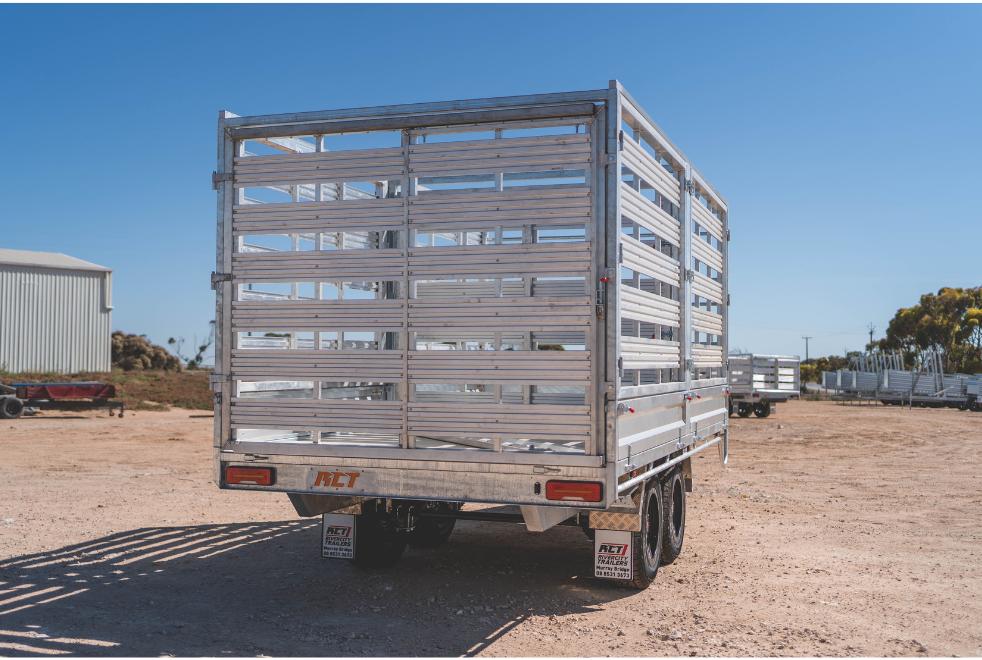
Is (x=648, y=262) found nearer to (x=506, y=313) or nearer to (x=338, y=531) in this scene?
(x=506, y=313)

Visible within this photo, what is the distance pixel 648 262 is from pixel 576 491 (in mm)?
1792

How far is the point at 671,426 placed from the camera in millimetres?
6305

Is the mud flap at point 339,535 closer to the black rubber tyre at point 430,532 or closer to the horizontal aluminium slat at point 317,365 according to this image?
the black rubber tyre at point 430,532

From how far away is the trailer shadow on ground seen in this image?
4.84 metres

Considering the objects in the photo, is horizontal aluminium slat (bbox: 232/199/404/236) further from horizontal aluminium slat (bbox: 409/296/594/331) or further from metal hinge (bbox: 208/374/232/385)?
metal hinge (bbox: 208/374/232/385)

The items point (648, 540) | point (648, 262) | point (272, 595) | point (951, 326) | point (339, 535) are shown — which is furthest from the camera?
point (951, 326)

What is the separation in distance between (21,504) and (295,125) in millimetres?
7043

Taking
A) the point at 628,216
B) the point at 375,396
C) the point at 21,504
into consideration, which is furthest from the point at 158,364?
the point at 628,216

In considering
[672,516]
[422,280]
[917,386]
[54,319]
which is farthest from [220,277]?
[917,386]

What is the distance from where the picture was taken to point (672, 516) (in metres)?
7.05

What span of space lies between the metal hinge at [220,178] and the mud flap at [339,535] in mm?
2615

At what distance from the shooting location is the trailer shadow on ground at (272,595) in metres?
4.84

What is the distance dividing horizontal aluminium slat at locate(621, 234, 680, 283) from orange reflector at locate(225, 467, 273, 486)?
2.76m

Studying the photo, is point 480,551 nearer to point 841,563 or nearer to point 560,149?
point 841,563
